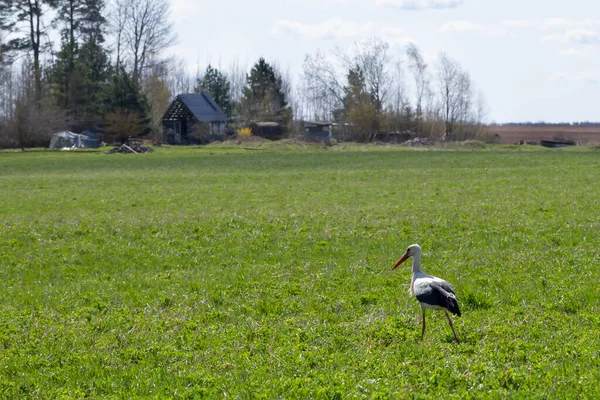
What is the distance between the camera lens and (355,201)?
25766 millimetres

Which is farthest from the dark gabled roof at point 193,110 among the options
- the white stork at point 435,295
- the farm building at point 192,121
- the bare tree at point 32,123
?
the white stork at point 435,295

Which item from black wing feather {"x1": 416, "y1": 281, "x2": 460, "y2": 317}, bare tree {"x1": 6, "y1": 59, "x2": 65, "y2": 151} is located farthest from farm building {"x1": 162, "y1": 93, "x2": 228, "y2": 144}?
black wing feather {"x1": 416, "y1": 281, "x2": 460, "y2": 317}

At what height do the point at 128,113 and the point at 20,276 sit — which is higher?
the point at 128,113

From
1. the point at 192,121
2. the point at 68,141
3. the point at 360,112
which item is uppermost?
the point at 360,112

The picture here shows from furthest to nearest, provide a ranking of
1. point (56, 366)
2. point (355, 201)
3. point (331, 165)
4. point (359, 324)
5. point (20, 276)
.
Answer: point (331, 165), point (355, 201), point (20, 276), point (359, 324), point (56, 366)

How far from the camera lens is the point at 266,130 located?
10119cm

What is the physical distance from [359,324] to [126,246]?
880 centimetres

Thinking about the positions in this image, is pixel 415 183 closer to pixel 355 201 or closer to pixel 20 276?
pixel 355 201

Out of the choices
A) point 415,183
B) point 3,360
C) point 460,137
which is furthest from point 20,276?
point 460,137

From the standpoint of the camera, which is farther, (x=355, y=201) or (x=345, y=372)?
(x=355, y=201)

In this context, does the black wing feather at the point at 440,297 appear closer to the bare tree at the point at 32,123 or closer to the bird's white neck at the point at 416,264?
the bird's white neck at the point at 416,264

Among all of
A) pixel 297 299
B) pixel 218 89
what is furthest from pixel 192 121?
pixel 297 299

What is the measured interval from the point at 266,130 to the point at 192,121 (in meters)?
10.4

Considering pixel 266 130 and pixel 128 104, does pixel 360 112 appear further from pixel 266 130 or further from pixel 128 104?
pixel 128 104
